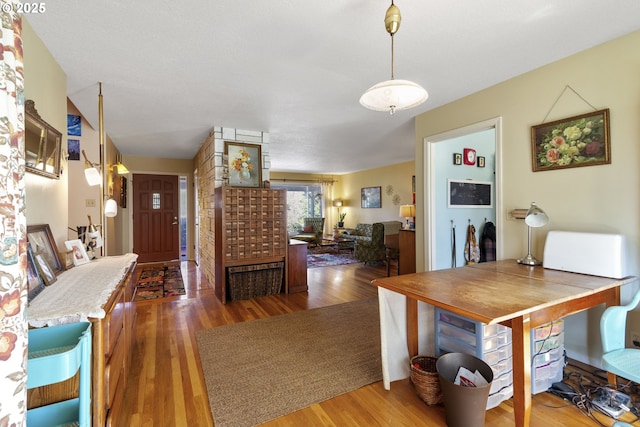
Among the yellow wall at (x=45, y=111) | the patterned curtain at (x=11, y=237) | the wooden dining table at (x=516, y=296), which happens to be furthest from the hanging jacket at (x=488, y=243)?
the yellow wall at (x=45, y=111)

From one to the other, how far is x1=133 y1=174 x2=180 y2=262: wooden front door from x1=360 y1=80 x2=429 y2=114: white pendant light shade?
6.01m

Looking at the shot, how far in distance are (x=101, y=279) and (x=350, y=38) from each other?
2.22 meters

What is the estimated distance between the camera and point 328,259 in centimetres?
671

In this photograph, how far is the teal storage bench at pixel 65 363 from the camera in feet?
3.34

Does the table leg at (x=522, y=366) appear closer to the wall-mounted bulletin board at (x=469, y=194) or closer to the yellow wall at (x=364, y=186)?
the wall-mounted bulletin board at (x=469, y=194)

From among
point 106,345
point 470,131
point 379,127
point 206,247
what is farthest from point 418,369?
point 206,247

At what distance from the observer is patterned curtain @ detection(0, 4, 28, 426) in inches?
30.0

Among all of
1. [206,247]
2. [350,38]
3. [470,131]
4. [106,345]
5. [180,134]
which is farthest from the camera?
[206,247]

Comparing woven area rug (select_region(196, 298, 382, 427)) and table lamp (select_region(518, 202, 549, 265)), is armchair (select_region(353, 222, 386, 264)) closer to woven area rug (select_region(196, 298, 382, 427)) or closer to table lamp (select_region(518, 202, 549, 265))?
woven area rug (select_region(196, 298, 382, 427))

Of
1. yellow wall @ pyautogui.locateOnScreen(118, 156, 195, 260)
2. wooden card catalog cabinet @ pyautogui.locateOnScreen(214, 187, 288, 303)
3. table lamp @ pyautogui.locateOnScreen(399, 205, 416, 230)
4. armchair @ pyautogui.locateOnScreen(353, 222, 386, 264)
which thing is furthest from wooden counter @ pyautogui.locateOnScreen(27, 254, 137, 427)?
yellow wall @ pyautogui.locateOnScreen(118, 156, 195, 260)

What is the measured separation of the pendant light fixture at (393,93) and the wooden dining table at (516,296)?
3.56ft

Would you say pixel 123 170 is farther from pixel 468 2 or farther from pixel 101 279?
pixel 468 2

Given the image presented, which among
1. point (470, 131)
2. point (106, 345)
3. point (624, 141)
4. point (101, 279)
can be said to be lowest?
point (106, 345)

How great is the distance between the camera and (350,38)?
1936 millimetres
